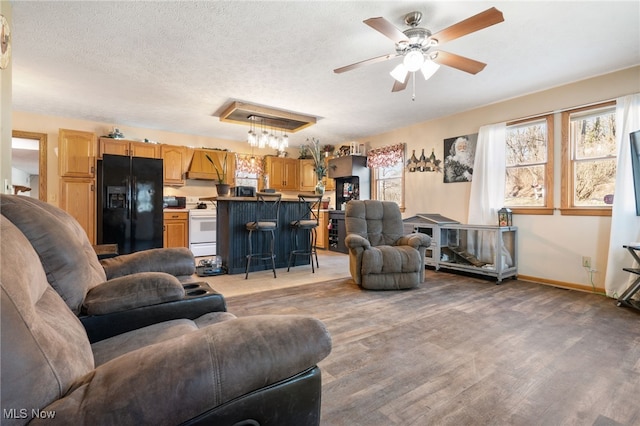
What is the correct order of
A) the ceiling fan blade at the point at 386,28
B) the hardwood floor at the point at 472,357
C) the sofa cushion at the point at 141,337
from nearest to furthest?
the sofa cushion at the point at 141,337 < the hardwood floor at the point at 472,357 < the ceiling fan blade at the point at 386,28

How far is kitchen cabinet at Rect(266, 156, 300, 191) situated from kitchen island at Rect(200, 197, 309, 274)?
8.21 ft

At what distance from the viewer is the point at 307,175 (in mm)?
7363

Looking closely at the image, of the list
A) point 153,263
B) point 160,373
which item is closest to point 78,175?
point 153,263

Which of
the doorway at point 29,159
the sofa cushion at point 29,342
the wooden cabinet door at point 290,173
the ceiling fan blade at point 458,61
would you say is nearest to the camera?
the sofa cushion at point 29,342

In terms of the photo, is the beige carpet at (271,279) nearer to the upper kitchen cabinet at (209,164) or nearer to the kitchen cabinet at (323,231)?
the kitchen cabinet at (323,231)

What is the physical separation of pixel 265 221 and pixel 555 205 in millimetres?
3882

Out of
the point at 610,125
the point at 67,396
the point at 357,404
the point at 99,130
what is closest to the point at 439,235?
the point at 610,125

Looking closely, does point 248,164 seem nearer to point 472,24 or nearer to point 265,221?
point 265,221

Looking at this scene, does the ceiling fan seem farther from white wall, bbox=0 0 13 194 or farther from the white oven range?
the white oven range

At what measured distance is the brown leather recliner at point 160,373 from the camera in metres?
0.55

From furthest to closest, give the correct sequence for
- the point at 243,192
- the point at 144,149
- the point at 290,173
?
the point at 290,173, the point at 144,149, the point at 243,192

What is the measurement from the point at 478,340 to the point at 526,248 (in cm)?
253

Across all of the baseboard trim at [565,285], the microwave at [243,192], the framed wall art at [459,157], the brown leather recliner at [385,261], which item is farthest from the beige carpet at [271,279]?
A: the baseboard trim at [565,285]

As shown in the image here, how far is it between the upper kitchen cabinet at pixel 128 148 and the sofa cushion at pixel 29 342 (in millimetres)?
5447
